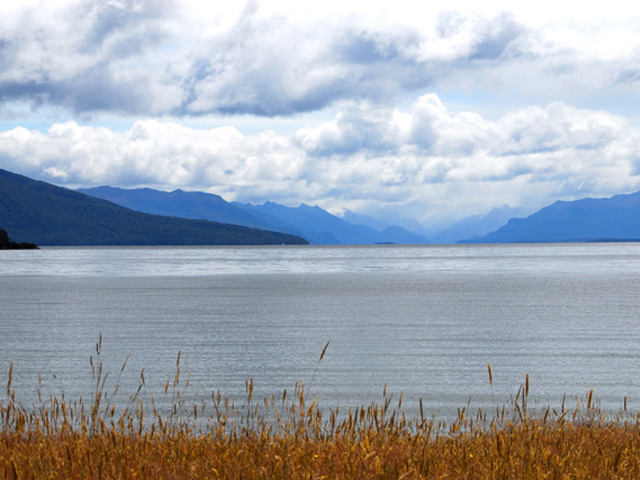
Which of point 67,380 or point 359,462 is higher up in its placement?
point 359,462

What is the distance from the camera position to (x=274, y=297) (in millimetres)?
54688

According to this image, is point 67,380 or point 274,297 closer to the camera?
point 67,380

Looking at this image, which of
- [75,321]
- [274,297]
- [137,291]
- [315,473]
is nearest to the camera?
[315,473]

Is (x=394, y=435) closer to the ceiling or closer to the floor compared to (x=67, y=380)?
closer to the ceiling

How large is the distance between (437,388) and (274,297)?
3639cm

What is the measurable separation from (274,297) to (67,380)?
114 ft

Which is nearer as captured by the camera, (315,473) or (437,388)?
(315,473)

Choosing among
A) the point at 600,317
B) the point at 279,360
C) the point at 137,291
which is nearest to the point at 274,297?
the point at 137,291

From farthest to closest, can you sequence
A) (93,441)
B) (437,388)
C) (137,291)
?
(137,291), (437,388), (93,441)

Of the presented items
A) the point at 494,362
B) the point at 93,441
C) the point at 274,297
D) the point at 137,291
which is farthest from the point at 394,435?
the point at 137,291

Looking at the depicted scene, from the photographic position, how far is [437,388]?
18.8m

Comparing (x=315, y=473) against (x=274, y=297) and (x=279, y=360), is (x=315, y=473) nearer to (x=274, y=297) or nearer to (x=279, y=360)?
(x=279, y=360)

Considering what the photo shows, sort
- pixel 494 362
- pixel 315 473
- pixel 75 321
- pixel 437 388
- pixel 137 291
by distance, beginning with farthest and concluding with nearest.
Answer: pixel 137 291
pixel 75 321
pixel 494 362
pixel 437 388
pixel 315 473

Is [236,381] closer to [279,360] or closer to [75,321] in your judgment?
[279,360]
